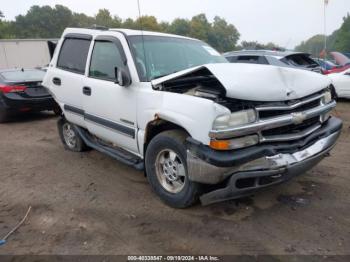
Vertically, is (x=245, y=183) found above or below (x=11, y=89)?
below

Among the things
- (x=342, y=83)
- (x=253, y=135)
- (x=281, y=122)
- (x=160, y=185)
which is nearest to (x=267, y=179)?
(x=253, y=135)

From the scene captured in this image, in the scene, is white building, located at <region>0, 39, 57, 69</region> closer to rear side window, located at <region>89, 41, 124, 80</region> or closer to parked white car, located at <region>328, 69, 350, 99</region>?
parked white car, located at <region>328, 69, 350, 99</region>

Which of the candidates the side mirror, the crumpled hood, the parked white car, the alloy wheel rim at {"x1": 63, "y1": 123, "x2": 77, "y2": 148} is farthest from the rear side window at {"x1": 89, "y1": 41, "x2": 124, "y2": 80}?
the parked white car

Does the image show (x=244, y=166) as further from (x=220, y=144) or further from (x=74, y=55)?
(x=74, y=55)

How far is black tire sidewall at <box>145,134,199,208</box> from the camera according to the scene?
10.9 feet

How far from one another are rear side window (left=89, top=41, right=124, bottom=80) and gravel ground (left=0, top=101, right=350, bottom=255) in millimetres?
1446

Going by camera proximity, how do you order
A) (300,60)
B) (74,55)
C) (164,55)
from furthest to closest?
(300,60), (74,55), (164,55)

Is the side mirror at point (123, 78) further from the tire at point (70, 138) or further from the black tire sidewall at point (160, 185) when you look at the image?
the tire at point (70, 138)

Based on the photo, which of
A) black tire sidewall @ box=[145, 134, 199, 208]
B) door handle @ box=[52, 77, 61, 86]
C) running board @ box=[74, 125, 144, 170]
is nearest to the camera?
black tire sidewall @ box=[145, 134, 199, 208]

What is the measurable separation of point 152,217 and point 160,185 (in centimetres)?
38

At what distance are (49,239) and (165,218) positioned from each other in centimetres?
116

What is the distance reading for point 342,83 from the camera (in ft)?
34.1

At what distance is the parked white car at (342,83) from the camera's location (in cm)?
1031

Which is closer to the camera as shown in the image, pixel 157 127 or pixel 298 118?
pixel 298 118
